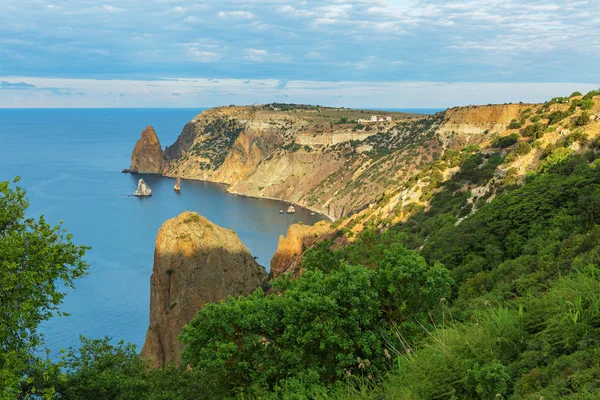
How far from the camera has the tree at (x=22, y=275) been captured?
1586cm

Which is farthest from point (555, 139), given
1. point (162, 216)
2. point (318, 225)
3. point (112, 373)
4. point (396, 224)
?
point (162, 216)

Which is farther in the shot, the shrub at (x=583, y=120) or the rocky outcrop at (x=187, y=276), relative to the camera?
the rocky outcrop at (x=187, y=276)

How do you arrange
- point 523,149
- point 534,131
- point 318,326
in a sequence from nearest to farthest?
point 318,326 → point 523,149 → point 534,131

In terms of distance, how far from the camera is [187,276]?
50.0 meters

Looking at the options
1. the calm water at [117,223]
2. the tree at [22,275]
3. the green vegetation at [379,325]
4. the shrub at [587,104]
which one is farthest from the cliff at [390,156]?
the calm water at [117,223]

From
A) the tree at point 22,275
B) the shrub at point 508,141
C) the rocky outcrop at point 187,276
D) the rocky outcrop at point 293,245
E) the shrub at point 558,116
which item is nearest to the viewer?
the tree at point 22,275

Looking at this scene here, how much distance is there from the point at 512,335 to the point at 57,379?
13162 millimetres

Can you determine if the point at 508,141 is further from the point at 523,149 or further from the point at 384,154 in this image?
the point at 384,154

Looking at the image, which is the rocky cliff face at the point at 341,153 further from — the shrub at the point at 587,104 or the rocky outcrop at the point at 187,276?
the rocky outcrop at the point at 187,276

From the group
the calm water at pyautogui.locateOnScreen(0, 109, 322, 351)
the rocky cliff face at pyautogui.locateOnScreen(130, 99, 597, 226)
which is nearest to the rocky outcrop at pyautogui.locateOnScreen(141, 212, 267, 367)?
the calm water at pyautogui.locateOnScreen(0, 109, 322, 351)

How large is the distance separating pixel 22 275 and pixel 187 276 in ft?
112

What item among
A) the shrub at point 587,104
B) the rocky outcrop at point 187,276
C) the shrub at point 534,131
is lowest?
the rocky outcrop at point 187,276

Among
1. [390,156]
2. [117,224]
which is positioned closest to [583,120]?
[390,156]

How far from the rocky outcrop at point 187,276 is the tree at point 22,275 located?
29.4 metres
